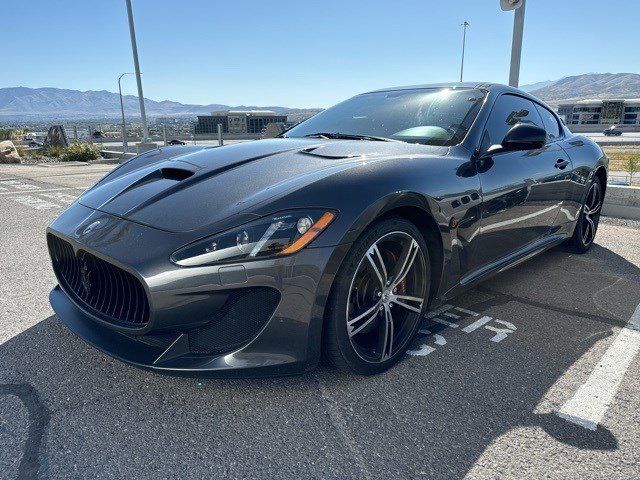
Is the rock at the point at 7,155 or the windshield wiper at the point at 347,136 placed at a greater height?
the windshield wiper at the point at 347,136

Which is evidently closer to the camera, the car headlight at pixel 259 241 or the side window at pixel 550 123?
the car headlight at pixel 259 241

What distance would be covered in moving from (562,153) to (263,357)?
288 centimetres

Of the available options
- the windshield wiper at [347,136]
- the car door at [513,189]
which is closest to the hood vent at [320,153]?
the windshield wiper at [347,136]

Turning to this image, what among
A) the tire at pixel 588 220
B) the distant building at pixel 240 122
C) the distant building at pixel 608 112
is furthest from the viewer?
the distant building at pixel 608 112

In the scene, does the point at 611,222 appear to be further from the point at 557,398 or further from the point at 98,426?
the point at 98,426

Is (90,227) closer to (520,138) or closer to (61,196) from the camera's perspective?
(520,138)

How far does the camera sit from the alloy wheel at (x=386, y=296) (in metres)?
2.04

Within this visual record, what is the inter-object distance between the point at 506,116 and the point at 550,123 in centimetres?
96

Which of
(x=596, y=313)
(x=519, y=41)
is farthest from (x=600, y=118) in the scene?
(x=596, y=313)

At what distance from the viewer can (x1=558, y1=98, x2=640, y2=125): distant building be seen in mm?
70312

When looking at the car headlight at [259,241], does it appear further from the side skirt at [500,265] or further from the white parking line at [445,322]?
the white parking line at [445,322]

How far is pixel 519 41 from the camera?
22.1 feet

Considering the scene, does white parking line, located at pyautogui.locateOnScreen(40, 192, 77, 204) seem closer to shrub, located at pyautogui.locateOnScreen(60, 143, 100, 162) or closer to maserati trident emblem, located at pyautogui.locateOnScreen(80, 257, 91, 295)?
maserati trident emblem, located at pyautogui.locateOnScreen(80, 257, 91, 295)

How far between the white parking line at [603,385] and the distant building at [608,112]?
81.8 m
